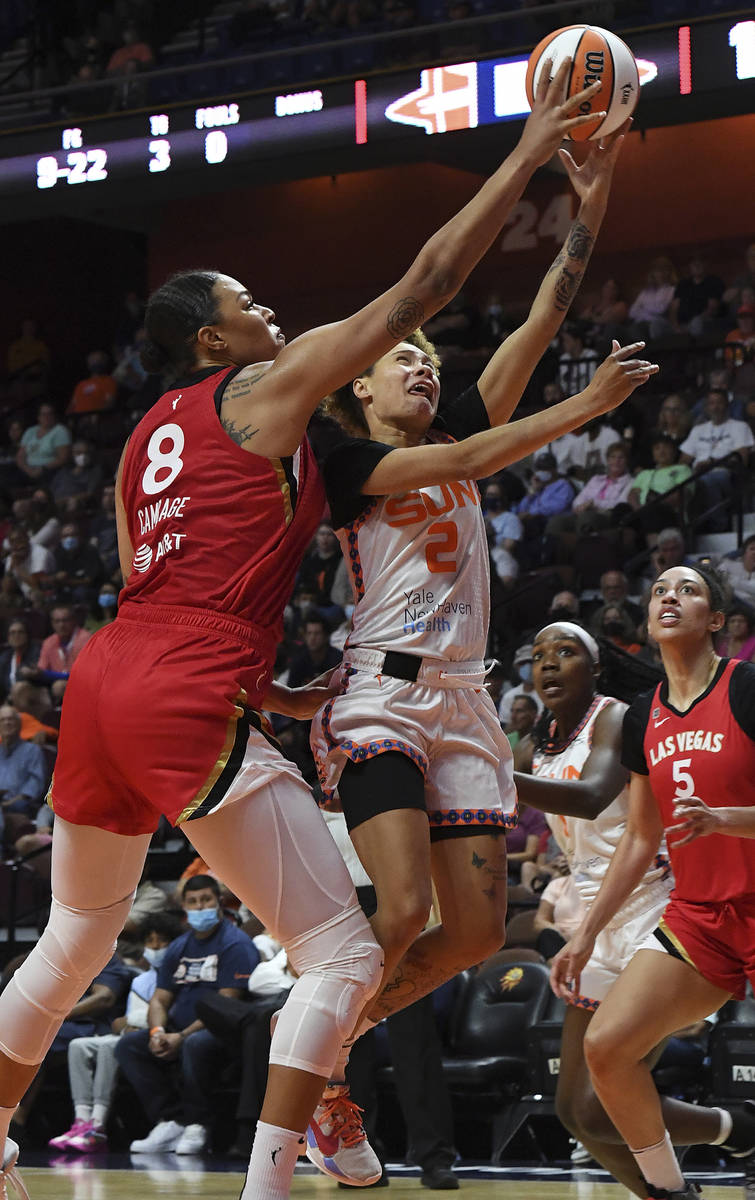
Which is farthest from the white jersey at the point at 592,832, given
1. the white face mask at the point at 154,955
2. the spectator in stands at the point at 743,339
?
the spectator in stands at the point at 743,339

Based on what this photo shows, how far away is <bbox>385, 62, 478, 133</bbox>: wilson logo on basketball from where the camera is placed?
11.6 m

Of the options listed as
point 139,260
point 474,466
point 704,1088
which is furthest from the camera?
point 139,260

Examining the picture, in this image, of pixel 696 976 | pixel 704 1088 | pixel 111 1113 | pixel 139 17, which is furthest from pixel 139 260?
pixel 696 976

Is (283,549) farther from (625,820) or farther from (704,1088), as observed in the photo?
(704,1088)

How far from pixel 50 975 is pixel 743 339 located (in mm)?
10853

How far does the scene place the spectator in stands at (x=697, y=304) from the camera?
14109 mm

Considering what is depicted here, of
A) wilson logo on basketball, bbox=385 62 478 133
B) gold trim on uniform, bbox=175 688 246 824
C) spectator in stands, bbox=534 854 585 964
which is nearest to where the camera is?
gold trim on uniform, bbox=175 688 246 824

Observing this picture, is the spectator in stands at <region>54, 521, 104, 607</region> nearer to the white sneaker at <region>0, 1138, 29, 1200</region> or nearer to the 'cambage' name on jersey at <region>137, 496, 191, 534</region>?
the white sneaker at <region>0, 1138, 29, 1200</region>

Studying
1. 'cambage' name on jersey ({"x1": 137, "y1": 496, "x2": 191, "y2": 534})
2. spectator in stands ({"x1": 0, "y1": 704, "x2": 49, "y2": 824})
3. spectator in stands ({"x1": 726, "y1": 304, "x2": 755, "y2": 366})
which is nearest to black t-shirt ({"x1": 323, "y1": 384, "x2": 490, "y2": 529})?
'cambage' name on jersey ({"x1": 137, "y1": 496, "x2": 191, "y2": 534})

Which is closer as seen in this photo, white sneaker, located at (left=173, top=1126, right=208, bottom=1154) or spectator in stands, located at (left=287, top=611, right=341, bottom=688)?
white sneaker, located at (left=173, top=1126, right=208, bottom=1154)

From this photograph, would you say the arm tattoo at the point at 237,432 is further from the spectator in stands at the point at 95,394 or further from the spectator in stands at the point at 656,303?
the spectator in stands at the point at 95,394

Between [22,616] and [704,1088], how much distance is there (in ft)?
28.4

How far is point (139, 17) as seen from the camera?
1767 centimetres

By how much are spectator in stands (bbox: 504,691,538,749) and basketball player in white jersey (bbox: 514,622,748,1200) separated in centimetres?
402
